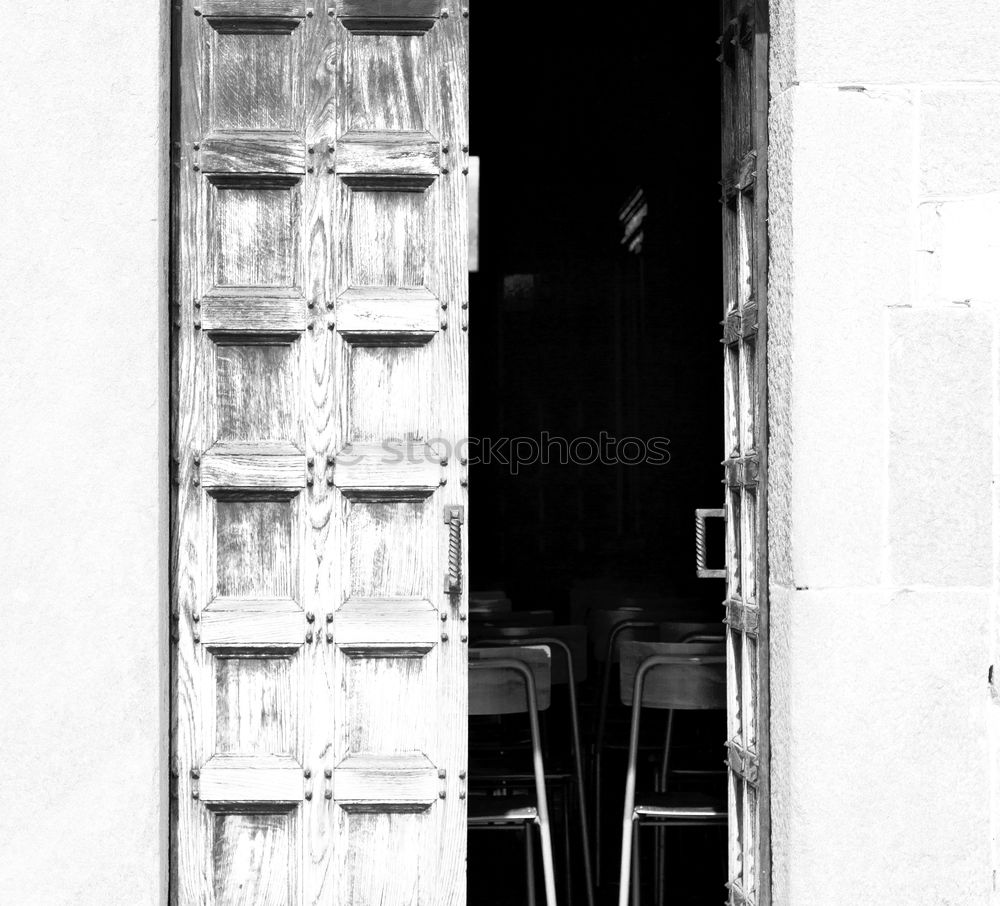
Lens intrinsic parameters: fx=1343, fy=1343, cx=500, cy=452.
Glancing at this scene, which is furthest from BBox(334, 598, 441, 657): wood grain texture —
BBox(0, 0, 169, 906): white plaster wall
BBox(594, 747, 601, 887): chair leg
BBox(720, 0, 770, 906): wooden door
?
BBox(594, 747, 601, 887): chair leg

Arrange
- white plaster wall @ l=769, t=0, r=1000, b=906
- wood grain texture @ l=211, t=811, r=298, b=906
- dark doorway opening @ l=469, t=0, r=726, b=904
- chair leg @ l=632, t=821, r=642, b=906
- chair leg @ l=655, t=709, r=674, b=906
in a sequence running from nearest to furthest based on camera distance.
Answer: white plaster wall @ l=769, t=0, r=1000, b=906, wood grain texture @ l=211, t=811, r=298, b=906, chair leg @ l=632, t=821, r=642, b=906, chair leg @ l=655, t=709, r=674, b=906, dark doorway opening @ l=469, t=0, r=726, b=904

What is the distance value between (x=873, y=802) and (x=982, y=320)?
1128mm

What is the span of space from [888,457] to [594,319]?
21.6 ft

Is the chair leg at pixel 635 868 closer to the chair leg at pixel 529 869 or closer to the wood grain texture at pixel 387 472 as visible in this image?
the chair leg at pixel 529 869

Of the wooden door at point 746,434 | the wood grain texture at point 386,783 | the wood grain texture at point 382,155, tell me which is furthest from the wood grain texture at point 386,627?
the wood grain texture at point 382,155

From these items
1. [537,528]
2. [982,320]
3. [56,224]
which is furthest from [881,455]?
[537,528]

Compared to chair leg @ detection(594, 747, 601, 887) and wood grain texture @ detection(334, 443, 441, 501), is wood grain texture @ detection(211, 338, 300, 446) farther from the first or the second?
chair leg @ detection(594, 747, 601, 887)

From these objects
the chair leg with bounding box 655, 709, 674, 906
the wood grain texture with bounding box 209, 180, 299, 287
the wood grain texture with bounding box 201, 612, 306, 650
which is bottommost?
the chair leg with bounding box 655, 709, 674, 906

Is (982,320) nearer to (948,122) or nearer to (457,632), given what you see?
(948,122)

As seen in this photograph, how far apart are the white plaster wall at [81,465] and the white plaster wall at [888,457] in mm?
1470

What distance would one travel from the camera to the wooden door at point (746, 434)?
127 inches

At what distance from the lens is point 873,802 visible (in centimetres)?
305

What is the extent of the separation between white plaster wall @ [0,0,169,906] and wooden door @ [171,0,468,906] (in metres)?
0.16

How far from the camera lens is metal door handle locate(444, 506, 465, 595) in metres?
3.24
